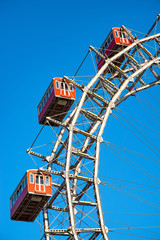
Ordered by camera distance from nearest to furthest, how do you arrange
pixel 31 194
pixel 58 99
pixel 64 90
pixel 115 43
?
pixel 31 194 → pixel 58 99 → pixel 64 90 → pixel 115 43

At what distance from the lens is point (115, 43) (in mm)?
45250

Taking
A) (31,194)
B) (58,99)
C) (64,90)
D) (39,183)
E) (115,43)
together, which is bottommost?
(31,194)

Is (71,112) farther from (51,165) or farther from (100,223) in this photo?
(100,223)

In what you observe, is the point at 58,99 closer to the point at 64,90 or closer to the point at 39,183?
the point at 64,90

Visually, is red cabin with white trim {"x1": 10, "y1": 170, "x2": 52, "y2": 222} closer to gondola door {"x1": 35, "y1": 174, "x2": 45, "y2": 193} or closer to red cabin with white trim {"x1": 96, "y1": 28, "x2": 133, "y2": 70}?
gondola door {"x1": 35, "y1": 174, "x2": 45, "y2": 193}

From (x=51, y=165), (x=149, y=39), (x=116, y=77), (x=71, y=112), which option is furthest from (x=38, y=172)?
(x=149, y=39)

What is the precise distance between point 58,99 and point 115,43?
634cm

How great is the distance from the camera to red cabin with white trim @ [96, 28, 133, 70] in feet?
149

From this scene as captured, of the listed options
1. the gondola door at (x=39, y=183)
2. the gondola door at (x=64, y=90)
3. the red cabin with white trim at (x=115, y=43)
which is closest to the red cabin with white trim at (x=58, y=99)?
the gondola door at (x=64, y=90)

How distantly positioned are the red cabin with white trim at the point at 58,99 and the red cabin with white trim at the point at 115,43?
13.6 ft

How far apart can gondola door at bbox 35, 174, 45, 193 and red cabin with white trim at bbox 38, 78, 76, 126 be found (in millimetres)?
5201

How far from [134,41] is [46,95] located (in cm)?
799

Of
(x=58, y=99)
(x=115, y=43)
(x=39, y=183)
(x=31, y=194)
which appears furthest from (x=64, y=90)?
(x=31, y=194)

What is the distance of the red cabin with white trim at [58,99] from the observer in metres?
43.9
